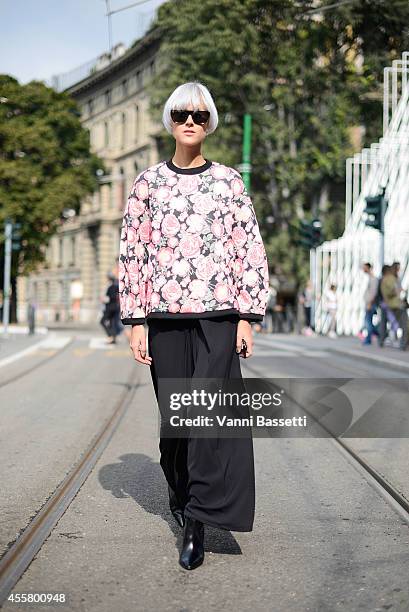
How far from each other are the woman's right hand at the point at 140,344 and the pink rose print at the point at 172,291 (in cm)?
19

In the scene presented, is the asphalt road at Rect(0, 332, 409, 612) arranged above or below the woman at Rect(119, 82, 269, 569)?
below

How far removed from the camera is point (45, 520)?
473cm

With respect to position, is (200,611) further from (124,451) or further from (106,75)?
(106,75)

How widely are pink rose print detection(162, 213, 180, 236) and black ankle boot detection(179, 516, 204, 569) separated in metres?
1.12

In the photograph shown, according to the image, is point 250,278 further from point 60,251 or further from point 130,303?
point 60,251

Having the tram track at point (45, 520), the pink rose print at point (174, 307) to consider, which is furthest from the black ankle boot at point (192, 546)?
the pink rose print at point (174, 307)

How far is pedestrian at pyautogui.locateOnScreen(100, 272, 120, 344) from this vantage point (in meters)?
22.6

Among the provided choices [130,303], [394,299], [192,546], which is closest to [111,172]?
[394,299]

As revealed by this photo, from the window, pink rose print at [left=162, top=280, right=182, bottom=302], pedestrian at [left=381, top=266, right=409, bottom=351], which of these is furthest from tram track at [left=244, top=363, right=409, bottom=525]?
the window

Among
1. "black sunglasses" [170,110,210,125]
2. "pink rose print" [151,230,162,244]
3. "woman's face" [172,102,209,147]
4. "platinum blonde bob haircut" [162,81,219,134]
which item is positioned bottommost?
"pink rose print" [151,230,162,244]

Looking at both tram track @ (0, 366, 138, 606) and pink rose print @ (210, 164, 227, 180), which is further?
pink rose print @ (210, 164, 227, 180)

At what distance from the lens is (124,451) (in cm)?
702

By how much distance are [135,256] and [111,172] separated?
54269mm

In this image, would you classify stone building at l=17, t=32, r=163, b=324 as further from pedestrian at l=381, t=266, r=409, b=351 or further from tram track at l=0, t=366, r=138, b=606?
tram track at l=0, t=366, r=138, b=606
